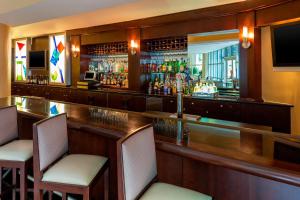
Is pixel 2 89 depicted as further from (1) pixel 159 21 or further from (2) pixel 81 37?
(1) pixel 159 21

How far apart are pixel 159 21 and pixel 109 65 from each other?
235 cm

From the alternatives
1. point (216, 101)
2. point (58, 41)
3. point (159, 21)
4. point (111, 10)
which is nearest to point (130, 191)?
point (216, 101)

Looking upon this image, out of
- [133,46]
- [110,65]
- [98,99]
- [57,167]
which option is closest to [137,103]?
[98,99]

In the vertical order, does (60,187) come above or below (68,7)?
below

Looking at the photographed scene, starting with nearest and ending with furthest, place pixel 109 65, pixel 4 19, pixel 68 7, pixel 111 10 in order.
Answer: pixel 68 7, pixel 4 19, pixel 111 10, pixel 109 65

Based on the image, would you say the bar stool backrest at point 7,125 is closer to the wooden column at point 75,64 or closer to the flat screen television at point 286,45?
the flat screen television at point 286,45

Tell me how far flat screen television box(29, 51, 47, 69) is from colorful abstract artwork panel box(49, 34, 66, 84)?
357 mm

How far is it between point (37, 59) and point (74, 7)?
6.14 m

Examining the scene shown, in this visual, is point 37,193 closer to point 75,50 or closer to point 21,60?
point 75,50

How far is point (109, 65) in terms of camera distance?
7.45 m

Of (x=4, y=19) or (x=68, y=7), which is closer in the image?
(x=68, y=7)

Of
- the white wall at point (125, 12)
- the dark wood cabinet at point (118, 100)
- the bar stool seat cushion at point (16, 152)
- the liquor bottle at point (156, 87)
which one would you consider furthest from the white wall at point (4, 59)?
the bar stool seat cushion at point (16, 152)

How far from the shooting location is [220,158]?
145cm

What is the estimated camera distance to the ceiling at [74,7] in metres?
3.44
